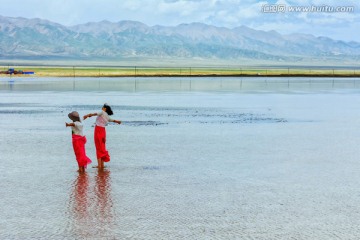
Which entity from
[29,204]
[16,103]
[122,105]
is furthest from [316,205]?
[16,103]

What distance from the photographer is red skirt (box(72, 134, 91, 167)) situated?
40.3 ft

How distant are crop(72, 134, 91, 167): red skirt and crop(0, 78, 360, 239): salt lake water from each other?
0.70 feet

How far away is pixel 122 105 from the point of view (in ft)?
105

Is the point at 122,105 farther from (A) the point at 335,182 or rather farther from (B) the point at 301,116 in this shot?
(A) the point at 335,182

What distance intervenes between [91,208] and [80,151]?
3378 millimetres

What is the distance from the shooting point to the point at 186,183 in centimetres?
1119

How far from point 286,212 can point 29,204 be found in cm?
357

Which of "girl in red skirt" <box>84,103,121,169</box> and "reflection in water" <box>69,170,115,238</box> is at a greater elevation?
"girl in red skirt" <box>84,103,121,169</box>

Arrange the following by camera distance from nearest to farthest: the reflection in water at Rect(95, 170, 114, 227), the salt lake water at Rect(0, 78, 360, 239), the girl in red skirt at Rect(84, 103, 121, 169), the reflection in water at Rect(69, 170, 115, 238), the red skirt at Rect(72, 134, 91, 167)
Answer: the reflection in water at Rect(69, 170, 115, 238), the salt lake water at Rect(0, 78, 360, 239), the reflection in water at Rect(95, 170, 114, 227), the red skirt at Rect(72, 134, 91, 167), the girl in red skirt at Rect(84, 103, 121, 169)

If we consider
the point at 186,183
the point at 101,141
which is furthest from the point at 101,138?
the point at 186,183

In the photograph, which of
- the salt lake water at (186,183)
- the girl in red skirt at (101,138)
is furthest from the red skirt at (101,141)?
the salt lake water at (186,183)

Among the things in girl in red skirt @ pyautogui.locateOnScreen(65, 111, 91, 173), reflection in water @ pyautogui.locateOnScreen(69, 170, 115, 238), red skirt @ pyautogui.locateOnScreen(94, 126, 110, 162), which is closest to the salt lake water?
reflection in water @ pyautogui.locateOnScreen(69, 170, 115, 238)

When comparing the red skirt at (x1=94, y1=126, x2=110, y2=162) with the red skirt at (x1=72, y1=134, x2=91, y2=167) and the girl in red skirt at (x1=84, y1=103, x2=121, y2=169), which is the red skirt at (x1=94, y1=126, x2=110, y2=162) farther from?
the red skirt at (x1=72, y1=134, x2=91, y2=167)

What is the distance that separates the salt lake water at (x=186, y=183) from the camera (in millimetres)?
8195
